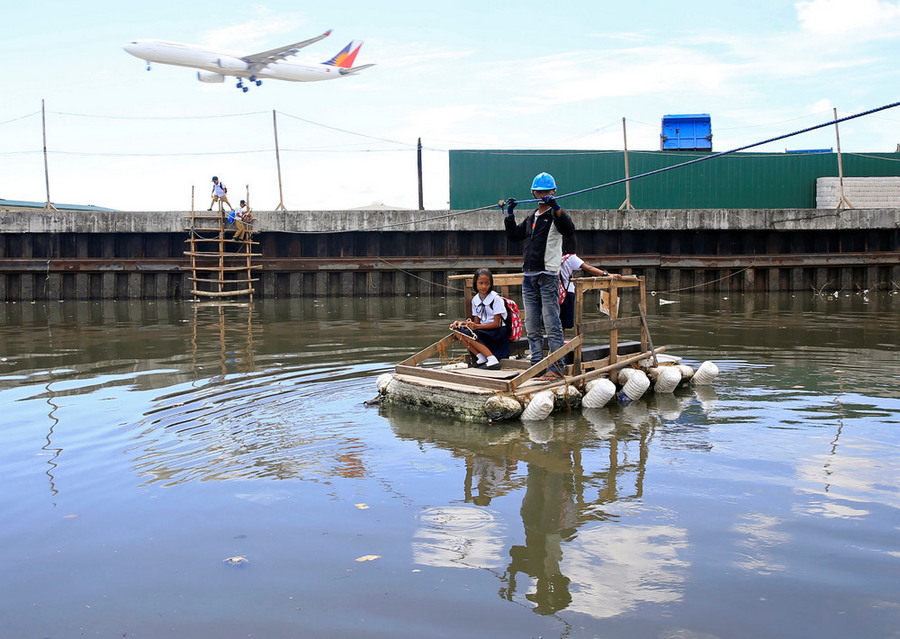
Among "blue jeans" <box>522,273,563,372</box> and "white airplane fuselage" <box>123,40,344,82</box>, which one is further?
"white airplane fuselage" <box>123,40,344,82</box>

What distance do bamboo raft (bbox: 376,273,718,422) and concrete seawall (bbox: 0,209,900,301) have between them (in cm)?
1410

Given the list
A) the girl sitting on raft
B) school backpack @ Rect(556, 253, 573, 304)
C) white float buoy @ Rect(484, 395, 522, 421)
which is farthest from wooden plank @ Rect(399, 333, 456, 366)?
white float buoy @ Rect(484, 395, 522, 421)

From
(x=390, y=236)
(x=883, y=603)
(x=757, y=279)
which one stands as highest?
(x=390, y=236)

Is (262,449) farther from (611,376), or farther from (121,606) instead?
(611,376)

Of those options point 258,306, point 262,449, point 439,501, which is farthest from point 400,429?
point 258,306

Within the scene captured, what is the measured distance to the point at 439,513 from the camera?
15.7 feet

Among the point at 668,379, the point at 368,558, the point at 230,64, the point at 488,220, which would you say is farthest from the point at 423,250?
the point at 368,558

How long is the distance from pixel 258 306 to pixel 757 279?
1463 centimetres

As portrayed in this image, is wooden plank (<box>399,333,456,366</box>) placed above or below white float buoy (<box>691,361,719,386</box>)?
above

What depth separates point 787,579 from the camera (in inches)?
150

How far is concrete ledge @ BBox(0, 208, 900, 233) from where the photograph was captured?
23.4m

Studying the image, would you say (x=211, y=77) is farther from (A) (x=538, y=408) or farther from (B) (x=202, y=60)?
(A) (x=538, y=408)

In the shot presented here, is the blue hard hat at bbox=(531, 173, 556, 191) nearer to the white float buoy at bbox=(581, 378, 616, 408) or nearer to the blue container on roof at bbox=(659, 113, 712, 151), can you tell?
the white float buoy at bbox=(581, 378, 616, 408)

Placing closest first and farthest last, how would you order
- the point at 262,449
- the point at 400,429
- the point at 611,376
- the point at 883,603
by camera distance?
the point at 883,603 < the point at 262,449 < the point at 400,429 < the point at 611,376
